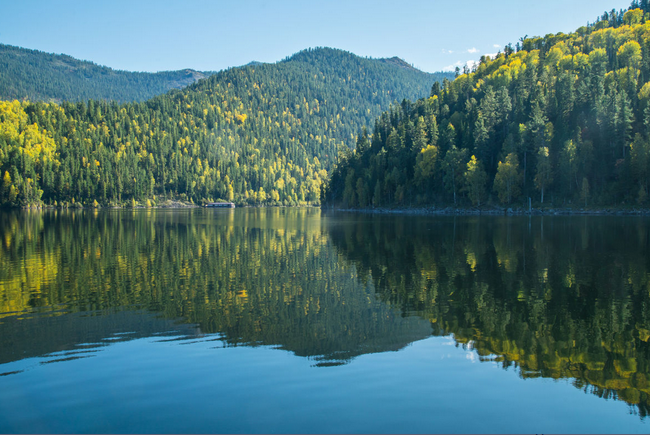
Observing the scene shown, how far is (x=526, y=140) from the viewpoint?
119188 millimetres

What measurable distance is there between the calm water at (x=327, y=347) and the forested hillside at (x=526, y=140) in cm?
8595

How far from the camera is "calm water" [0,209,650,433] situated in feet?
35.4

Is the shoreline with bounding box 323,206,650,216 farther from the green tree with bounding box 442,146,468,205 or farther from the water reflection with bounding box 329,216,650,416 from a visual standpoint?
the water reflection with bounding box 329,216,650,416

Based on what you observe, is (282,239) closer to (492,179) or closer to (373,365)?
(373,365)

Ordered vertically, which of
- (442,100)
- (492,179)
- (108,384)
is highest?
(442,100)

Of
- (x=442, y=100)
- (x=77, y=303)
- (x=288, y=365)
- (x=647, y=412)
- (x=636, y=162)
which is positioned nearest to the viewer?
(x=647, y=412)

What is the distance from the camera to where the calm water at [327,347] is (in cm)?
1080

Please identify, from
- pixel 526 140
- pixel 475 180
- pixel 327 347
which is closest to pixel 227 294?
pixel 327 347

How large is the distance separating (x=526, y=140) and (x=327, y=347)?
118376 millimetres

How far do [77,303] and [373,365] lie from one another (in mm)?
15512

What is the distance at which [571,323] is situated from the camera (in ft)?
58.0

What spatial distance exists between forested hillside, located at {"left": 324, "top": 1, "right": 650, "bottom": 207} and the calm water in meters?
86.0

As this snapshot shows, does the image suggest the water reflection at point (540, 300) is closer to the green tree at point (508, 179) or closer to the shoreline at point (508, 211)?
the shoreline at point (508, 211)

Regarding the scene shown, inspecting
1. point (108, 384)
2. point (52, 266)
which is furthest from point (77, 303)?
point (52, 266)
